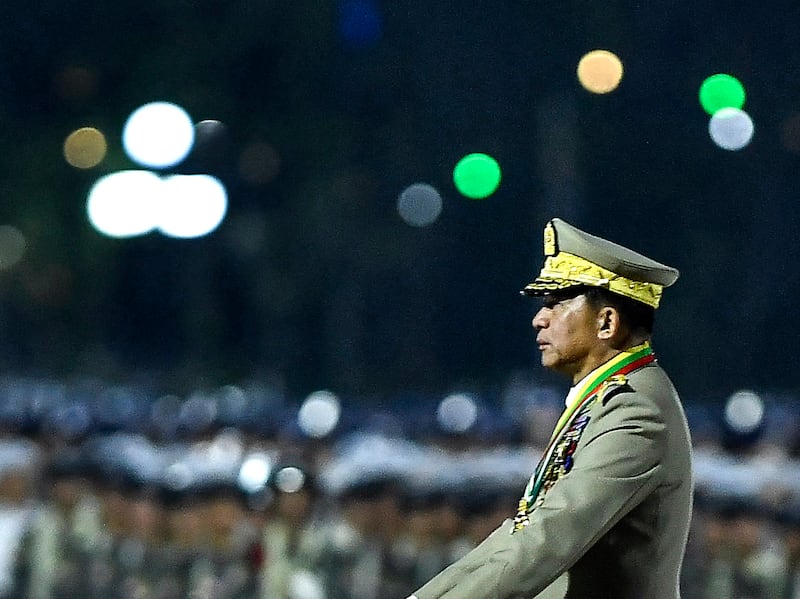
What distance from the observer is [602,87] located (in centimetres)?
477

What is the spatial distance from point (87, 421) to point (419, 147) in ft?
4.18

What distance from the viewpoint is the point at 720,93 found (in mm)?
4770

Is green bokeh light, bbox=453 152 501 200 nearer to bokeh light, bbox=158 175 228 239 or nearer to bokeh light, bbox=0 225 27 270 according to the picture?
bokeh light, bbox=158 175 228 239

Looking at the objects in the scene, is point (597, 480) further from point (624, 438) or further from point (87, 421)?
point (87, 421)

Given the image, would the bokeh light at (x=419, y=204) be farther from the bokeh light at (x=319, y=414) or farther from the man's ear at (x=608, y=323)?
the man's ear at (x=608, y=323)

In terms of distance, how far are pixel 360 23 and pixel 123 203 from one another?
2.94 ft

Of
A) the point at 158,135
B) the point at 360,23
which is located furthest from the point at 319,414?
the point at 360,23

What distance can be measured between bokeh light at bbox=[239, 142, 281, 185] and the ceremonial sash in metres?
3.11

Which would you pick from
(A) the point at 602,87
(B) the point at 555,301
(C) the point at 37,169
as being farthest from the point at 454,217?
(B) the point at 555,301

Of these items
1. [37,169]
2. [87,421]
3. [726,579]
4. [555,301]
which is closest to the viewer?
[555,301]

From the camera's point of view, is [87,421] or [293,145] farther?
[293,145]

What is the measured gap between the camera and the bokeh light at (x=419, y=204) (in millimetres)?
4801

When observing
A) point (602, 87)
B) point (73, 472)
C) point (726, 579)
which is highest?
point (602, 87)

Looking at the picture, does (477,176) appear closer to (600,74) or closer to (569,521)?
(600,74)
